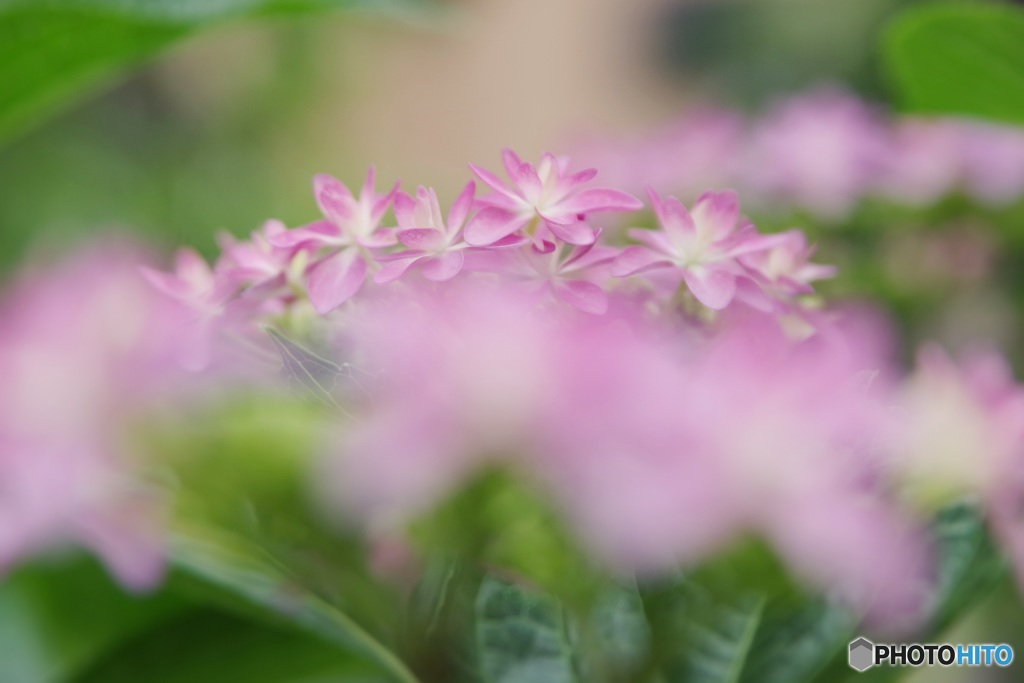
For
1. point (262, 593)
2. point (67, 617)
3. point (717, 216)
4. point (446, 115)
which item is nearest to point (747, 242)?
point (717, 216)

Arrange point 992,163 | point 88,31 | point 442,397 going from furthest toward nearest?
point 992,163 → point 88,31 → point 442,397

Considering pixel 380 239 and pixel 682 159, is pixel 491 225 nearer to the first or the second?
pixel 380 239

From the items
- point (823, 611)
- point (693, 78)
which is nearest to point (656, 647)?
point (823, 611)

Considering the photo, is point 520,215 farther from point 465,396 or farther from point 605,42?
point 605,42

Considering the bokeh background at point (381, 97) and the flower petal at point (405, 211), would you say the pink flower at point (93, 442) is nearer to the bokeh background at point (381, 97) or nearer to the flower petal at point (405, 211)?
the flower petal at point (405, 211)

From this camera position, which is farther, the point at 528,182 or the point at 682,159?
the point at 682,159

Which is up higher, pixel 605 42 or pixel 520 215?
pixel 520 215

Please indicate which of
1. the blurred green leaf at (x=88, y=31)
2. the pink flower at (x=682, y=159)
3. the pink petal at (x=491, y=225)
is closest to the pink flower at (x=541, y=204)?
the pink petal at (x=491, y=225)

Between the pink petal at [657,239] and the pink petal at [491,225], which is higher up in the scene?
the pink petal at [491,225]
